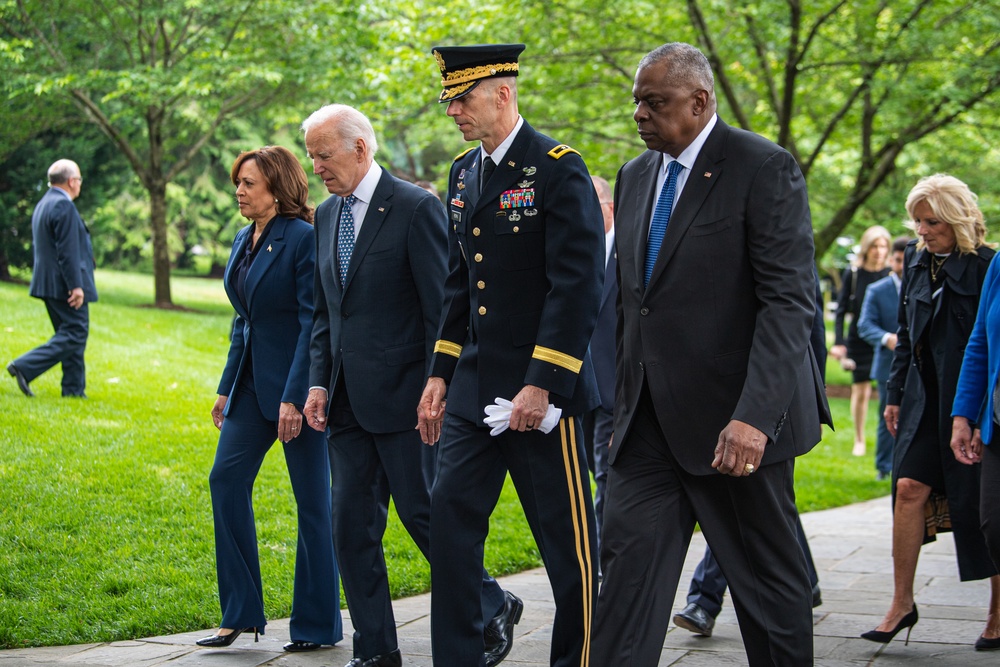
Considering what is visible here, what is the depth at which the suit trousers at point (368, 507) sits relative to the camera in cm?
476

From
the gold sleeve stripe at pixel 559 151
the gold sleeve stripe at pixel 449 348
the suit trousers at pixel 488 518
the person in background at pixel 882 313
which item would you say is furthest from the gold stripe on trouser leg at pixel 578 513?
the person in background at pixel 882 313

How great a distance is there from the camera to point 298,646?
202 inches

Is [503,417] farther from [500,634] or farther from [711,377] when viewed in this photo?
[500,634]

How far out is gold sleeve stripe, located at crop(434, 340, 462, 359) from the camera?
4.38m

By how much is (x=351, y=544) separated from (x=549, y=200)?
1.64m

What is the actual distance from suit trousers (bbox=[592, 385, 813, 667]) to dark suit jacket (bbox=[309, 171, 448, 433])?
137 cm

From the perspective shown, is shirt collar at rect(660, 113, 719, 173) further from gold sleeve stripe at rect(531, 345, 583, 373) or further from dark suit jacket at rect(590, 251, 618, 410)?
dark suit jacket at rect(590, 251, 618, 410)

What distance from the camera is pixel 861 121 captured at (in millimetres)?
18688

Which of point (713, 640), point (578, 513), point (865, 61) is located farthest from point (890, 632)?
point (865, 61)

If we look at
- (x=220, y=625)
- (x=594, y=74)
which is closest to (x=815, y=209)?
(x=594, y=74)

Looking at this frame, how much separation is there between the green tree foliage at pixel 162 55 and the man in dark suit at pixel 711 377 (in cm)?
1692

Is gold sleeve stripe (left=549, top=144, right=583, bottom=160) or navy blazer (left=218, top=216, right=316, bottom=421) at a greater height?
gold sleeve stripe (left=549, top=144, right=583, bottom=160)

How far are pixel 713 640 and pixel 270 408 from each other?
227 cm

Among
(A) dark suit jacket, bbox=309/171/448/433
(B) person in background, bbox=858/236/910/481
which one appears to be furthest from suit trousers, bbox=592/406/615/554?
(B) person in background, bbox=858/236/910/481
